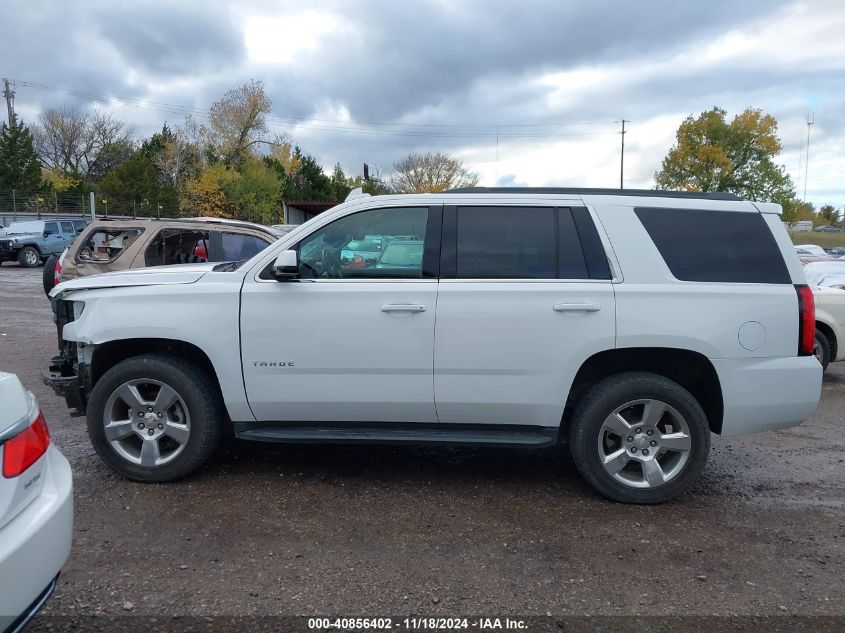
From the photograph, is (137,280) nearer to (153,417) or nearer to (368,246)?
(153,417)

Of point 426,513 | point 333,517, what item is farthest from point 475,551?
point 333,517

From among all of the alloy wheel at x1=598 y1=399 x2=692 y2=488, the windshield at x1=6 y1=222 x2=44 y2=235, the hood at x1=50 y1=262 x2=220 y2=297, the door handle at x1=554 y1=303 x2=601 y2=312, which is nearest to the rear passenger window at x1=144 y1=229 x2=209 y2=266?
the hood at x1=50 y1=262 x2=220 y2=297

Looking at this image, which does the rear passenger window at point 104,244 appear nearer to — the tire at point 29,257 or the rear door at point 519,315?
the rear door at point 519,315

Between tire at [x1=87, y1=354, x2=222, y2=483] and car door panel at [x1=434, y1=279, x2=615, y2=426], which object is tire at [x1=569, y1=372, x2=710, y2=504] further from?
tire at [x1=87, y1=354, x2=222, y2=483]

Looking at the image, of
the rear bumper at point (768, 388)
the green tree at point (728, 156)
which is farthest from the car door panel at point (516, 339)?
the green tree at point (728, 156)

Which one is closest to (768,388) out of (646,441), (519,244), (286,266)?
(646,441)

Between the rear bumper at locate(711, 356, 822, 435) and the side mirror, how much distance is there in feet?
8.72

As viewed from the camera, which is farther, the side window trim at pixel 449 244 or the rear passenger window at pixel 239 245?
the rear passenger window at pixel 239 245

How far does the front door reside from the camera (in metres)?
4.25

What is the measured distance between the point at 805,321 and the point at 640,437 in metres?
1.23

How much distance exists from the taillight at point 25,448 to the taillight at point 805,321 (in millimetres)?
4124

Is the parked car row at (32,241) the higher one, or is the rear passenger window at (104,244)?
the parked car row at (32,241)

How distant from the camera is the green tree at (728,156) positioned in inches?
1825

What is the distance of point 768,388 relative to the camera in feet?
13.9
